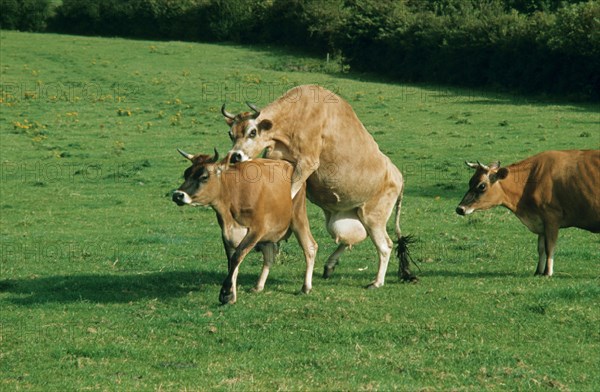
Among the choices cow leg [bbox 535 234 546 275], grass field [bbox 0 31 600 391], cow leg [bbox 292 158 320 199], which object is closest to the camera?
grass field [bbox 0 31 600 391]

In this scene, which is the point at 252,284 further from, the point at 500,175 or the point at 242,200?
the point at 500,175

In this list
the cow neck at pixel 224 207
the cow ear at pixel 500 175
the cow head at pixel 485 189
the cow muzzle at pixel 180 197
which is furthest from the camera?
the cow head at pixel 485 189

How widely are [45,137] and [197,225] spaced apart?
14744 millimetres

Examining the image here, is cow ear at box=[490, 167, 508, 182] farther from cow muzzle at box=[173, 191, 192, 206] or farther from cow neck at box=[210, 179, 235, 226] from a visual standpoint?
cow muzzle at box=[173, 191, 192, 206]

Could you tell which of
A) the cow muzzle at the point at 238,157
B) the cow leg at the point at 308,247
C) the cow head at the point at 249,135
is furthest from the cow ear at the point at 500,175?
the cow muzzle at the point at 238,157

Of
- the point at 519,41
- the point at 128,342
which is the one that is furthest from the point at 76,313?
the point at 519,41

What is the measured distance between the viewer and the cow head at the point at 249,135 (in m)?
13.8

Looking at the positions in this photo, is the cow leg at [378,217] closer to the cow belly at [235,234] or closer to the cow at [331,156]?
the cow at [331,156]

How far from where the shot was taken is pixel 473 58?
49750 mm

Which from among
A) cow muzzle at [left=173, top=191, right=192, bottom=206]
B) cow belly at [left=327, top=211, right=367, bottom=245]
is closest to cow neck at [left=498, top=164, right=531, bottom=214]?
cow belly at [left=327, top=211, right=367, bottom=245]

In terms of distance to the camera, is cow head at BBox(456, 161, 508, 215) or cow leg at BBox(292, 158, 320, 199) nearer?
Answer: cow leg at BBox(292, 158, 320, 199)

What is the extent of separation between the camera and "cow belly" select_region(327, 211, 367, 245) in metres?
15.7

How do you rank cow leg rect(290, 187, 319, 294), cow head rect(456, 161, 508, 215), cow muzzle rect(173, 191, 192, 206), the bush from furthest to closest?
the bush, cow head rect(456, 161, 508, 215), cow leg rect(290, 187, 319, 294), cow muzzle rect(173, 191, 192, 206)

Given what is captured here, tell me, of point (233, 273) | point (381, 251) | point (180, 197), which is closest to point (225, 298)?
point (233, 273)
